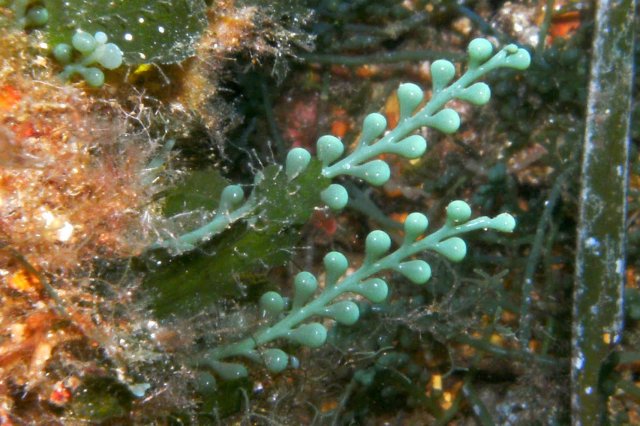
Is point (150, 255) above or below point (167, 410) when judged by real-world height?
above

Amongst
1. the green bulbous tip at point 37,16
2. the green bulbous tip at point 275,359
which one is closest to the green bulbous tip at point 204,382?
the green bulbous tip at point 275,359

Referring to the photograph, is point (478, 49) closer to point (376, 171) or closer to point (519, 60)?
point (519, 60)

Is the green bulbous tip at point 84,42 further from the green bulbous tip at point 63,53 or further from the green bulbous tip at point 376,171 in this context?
the green bulbous tip at point 376,171

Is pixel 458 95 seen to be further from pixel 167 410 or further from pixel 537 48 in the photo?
pixel 537 48

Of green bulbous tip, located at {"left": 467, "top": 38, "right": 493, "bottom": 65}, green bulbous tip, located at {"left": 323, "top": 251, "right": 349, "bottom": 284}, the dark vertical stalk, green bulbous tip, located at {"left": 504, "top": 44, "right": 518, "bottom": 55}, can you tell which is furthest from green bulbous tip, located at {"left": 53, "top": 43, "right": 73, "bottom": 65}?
the dark vertical stalk

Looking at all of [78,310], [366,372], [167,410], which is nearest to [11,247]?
[78,310]

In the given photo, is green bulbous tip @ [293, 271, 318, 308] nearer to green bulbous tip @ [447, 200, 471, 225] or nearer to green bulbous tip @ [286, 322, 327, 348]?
green bulbous tip @ [286, 322, 327, 348]
